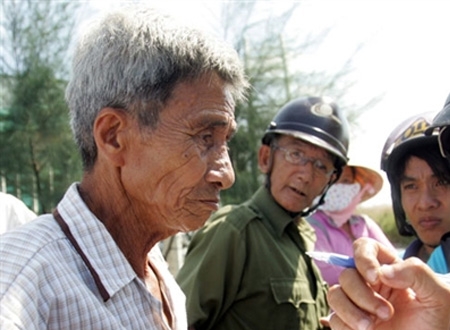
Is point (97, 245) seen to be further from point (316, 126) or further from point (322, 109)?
point (322, 109)

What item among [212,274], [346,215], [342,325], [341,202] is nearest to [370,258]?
[342,325]

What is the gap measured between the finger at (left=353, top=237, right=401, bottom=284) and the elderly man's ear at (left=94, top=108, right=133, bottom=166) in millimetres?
654

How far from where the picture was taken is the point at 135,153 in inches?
64.9

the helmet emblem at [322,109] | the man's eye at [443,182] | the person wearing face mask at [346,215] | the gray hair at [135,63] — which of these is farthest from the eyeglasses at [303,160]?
the gray hair at [135,63]

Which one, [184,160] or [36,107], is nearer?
[184,160]

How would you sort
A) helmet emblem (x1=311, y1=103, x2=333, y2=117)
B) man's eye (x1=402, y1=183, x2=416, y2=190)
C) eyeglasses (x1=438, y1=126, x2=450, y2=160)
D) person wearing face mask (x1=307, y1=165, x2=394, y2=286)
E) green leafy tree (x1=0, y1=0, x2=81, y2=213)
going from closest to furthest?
eyeglasses (x1=438, y1=126, x2=450, y2=160)
man's eye (x1=402, y1=183, x2=416, y2=190)
helmet emblem (x1=311, y1=103, x2=333, y2=117)
person wearing face mask (x1=307, y1=165, x2=394, y2=286)
green leafy tree (x1=0, y1=0, x2=81, y2=213)

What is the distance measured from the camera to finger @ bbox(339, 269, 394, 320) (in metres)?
1.40

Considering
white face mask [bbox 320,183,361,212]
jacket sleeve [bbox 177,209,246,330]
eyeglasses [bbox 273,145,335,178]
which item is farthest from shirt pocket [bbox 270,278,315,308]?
white face mask [bbox 320,183,361,212]

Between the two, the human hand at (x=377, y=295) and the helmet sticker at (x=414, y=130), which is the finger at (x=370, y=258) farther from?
the helmet sticker at (x=414, y=130)

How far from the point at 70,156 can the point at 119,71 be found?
8.06 metres

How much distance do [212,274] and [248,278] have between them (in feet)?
0.59

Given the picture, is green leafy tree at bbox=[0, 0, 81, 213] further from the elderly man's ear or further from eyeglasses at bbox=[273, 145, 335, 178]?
the elderly man's ear

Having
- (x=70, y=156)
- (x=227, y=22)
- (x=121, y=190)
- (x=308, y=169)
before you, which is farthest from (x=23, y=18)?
(x=121, y=190)

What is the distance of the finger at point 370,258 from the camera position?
1365 millimetres
